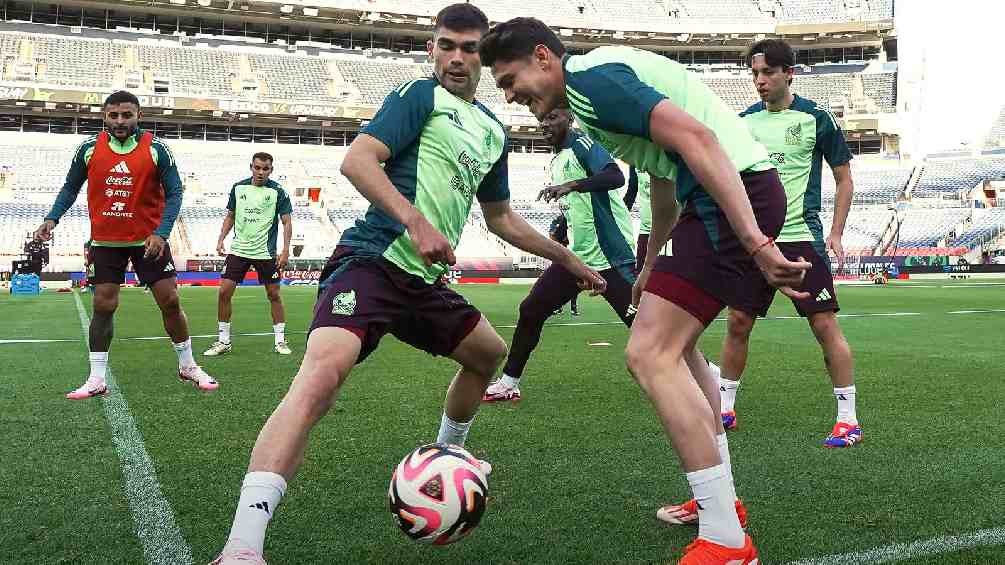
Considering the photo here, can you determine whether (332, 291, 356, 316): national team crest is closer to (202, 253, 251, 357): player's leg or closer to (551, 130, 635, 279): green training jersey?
(551, 130, 635, 279): green training jersey

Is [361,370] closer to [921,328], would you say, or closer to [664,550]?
[664,550]

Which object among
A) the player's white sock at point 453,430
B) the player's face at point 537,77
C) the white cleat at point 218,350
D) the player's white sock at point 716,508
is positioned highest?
the player's face at point 537,77

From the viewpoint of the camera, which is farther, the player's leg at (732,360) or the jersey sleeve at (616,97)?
the player's leg at (732,360)

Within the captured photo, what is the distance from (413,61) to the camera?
5634 centimetres

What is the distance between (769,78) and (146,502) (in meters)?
4.09

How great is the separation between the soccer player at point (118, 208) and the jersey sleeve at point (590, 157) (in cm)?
313

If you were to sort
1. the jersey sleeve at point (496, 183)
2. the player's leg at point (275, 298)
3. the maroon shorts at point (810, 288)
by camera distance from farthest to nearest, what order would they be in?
1. the player's leg at point (275, 298)
2. the maroon shorts at point (810, 288)
3. the jersey sleeve at point (496, 183)

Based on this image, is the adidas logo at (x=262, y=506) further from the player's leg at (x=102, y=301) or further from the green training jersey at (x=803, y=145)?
the player's leg at (x=102, y=301)

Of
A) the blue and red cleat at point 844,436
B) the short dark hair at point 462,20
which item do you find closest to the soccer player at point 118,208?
the short dark hair at point 462,20

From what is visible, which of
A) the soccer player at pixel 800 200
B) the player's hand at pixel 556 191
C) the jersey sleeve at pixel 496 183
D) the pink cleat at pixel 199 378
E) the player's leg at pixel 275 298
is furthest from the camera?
the player's leg at pixel 275 298

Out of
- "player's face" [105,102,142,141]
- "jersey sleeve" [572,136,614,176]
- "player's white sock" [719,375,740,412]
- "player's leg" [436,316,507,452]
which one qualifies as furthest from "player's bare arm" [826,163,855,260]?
"player's face" [105,102,142,141]

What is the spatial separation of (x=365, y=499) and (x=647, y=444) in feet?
5.62

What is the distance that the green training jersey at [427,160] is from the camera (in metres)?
3.10

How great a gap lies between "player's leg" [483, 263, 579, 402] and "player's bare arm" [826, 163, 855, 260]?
1851 millimetres
